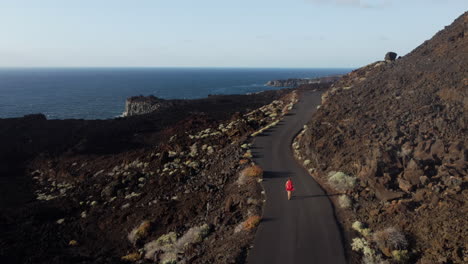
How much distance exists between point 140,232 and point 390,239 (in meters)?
12.8

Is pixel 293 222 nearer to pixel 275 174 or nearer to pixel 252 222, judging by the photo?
pixel 252 222

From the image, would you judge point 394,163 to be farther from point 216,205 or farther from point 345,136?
point 216,205

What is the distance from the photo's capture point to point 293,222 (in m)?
14.8

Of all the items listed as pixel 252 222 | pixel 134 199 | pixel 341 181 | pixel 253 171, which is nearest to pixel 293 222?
pixel 252 222

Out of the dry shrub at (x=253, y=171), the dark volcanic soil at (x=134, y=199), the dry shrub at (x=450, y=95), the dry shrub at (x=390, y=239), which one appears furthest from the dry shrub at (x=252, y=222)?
the dry shrub at (x=450, y=95)

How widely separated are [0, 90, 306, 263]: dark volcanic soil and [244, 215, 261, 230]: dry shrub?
5cm

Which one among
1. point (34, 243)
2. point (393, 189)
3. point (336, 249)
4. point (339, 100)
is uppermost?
point (339, 100)

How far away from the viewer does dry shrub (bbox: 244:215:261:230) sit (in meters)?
14.7

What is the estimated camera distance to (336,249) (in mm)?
12656

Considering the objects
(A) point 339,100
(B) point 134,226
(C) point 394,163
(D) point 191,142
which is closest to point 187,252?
(B) point 134,226

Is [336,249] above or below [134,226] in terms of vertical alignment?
above

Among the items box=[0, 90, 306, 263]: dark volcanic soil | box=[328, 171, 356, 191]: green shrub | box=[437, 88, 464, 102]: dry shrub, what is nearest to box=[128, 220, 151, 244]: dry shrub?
box=[0, 90, 306, 263]: dark volcanic soil

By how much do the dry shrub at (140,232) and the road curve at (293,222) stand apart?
7002 millimetres

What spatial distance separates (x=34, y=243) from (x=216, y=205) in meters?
11.7
